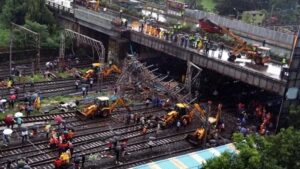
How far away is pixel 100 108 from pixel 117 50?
1709cm

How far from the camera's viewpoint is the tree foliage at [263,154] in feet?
67.2

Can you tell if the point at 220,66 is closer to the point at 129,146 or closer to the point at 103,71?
the point at 103,71

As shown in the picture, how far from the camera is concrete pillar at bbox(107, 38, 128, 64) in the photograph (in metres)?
54.1

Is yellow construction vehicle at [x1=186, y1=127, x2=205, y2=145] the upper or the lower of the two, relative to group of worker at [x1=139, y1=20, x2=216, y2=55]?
lower

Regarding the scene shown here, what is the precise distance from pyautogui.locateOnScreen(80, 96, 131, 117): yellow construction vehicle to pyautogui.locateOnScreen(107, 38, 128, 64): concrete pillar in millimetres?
15722

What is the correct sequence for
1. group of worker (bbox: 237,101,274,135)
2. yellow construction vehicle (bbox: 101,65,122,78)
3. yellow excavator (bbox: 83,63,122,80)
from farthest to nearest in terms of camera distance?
yellow construction vehicle (bbox: 101,65,122,78), yellow excavator (bbox: 83,63,122,80), group of worker (bbox: 237,101,274,135)

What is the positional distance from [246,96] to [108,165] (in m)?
24.3

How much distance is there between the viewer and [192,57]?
4722 cm

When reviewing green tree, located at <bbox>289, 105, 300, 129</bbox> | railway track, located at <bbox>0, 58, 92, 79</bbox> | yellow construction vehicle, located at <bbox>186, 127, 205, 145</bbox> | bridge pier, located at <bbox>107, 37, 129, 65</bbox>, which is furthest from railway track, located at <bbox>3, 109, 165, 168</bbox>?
bridge pier, located at <bbox>107, 37, 129, 65</bbox>

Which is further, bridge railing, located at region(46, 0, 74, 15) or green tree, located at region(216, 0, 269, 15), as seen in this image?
green tree, located at region(216, 0, 269, 15)

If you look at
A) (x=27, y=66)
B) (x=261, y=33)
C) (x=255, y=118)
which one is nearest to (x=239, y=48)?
(x=255, y=118)

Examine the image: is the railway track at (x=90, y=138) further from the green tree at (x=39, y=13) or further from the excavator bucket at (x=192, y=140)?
the green tree at (x=39, y=13)

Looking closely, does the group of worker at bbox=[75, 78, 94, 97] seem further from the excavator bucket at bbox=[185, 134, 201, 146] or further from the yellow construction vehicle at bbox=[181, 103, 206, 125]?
the excavator bucket at bbox=[185, 134, 201, 146]

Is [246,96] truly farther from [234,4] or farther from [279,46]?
[234,4]
